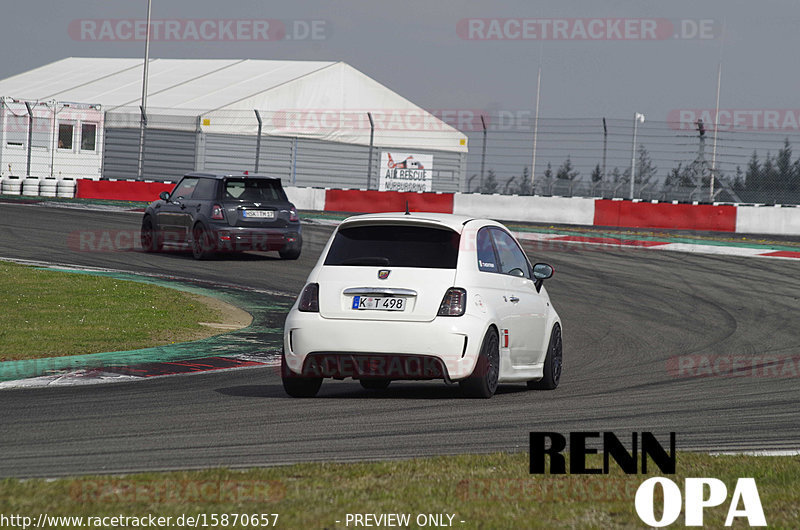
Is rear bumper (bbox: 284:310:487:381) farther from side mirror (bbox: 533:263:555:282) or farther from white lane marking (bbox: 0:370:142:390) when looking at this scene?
white lane marking (bbox: 0:370:142:390)

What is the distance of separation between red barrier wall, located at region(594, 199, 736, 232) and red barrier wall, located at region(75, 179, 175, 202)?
1303cm

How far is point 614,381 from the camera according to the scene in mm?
10234

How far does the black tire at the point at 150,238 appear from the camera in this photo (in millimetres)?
21562

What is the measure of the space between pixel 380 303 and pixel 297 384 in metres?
0.94

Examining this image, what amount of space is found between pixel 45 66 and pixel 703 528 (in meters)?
62.4

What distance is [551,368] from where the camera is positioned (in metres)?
10.0

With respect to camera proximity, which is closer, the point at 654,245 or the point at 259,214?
the point at 259,214

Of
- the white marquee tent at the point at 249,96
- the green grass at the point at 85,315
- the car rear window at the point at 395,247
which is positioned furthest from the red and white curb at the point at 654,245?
the white marquee tent at the point at 249,96

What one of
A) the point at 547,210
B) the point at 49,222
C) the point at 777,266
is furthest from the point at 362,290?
the point at 547,210

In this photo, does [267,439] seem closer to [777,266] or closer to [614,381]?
[614,381]

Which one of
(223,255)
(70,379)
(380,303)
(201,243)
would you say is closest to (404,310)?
(380,303)

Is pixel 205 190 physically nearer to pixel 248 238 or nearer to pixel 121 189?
pixel 248 238

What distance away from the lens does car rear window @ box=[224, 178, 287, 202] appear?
2044 centimetres

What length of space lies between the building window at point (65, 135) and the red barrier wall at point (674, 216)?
2028cm
